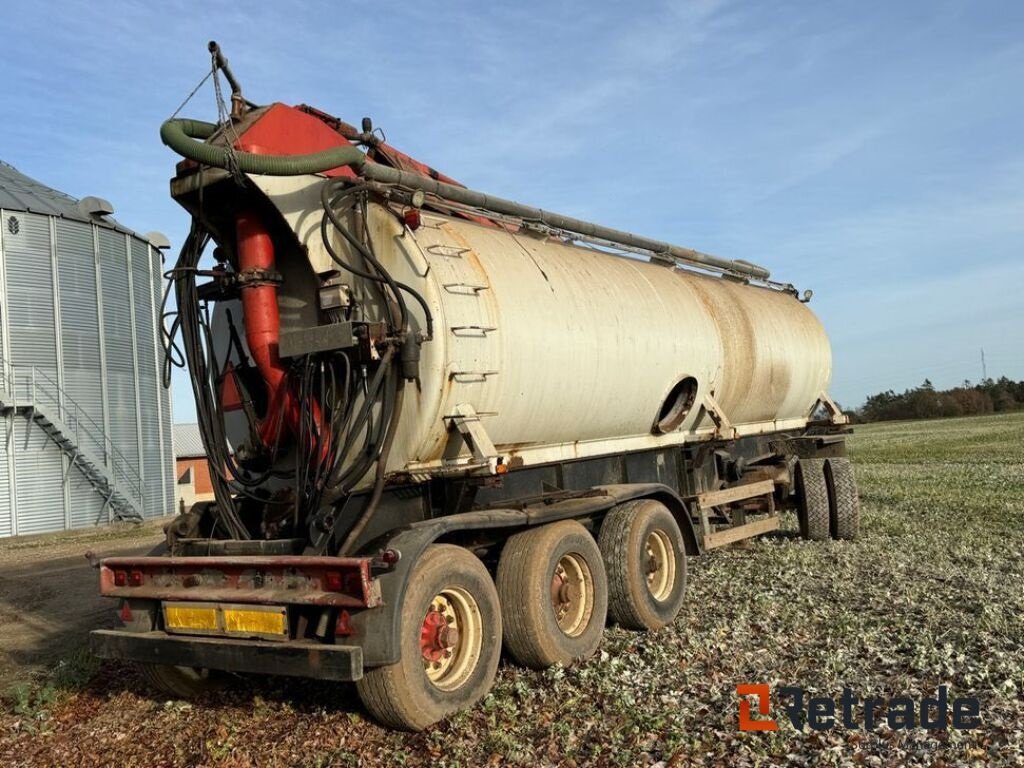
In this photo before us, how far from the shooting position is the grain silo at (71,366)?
73.3 feet

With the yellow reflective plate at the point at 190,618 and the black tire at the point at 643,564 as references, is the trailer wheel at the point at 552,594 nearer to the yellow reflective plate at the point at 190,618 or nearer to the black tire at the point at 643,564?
the black tire at the point at 643,564

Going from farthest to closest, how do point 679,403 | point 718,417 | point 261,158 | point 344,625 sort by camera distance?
1. point 718,417
2. point 679,403
3. point 261,158
4. point 344,625

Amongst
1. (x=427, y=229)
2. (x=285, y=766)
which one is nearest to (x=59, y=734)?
(x=285, y=766)

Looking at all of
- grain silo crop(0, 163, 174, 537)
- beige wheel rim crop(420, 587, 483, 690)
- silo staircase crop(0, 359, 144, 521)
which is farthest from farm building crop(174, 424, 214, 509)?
beige wheel rim crop(420, 587, 483, 690)

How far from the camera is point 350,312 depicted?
6062mm

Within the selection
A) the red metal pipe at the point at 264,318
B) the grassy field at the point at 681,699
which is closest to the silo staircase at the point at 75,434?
the grassy field at the point at 681,699

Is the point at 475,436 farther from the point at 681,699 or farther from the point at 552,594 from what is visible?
the point at 681,699

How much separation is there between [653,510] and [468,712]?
284 cm

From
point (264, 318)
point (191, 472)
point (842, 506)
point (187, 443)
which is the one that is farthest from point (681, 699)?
point (187, 443)

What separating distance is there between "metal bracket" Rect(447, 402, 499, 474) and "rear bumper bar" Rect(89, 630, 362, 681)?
1536mm

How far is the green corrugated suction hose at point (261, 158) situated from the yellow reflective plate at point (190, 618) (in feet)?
9.18

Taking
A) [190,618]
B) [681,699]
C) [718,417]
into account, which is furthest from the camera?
[718,417]

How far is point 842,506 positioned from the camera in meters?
11.2

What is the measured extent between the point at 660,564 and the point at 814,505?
4335mm
